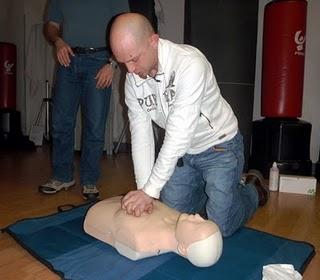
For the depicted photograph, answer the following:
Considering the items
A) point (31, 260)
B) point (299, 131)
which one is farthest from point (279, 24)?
point (31, 260)

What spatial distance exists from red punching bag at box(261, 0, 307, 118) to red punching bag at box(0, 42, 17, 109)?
264cm

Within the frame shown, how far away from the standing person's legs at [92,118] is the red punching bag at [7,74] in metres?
2.36

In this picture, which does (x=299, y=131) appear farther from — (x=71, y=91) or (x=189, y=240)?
(x=189, y=240)

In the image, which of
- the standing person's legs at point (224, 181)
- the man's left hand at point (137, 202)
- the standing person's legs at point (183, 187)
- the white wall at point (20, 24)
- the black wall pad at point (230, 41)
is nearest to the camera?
the man's left hand at point (137, 202)

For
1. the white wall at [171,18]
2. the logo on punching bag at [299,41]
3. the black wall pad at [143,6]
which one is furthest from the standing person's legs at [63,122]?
the white wall at [171,18]

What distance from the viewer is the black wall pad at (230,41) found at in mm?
2555

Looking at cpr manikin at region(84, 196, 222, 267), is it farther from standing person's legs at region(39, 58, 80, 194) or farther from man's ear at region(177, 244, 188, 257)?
standing person's legs at region(39, 58, 80, 194)

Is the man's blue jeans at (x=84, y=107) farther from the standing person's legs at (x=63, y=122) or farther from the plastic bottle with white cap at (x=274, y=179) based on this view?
the plastic bottle with white cap at (x=274, y=179)

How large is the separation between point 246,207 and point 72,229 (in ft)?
2.24

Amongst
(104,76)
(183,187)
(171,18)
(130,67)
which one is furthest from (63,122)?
(171,18)

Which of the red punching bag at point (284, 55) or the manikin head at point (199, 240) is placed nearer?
the manikin head at point (199, 240)

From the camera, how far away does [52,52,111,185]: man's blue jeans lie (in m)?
1.83

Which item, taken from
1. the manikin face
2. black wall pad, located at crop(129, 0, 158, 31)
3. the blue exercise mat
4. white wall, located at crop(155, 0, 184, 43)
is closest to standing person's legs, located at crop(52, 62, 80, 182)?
the blue exercise mat

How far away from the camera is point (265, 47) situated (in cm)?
256
